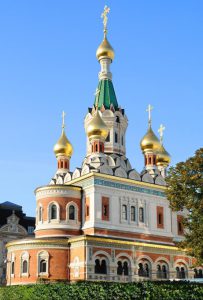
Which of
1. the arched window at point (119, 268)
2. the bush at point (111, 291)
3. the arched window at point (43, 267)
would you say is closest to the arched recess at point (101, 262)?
the arched window at point (119, 268)

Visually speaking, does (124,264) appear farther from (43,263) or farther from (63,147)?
(63,147)

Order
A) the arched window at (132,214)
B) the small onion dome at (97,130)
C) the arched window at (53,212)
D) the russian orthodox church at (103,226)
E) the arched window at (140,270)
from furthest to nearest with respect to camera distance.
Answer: the small onion dome at (97,130) → the arched window at (132,214) → the arched window at (53,212) → the arched window at (140,270) → the russian orthodox church at (103,226)

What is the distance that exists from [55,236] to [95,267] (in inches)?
164

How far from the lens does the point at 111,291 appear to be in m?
20.9

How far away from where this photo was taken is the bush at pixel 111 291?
1761 centimetres

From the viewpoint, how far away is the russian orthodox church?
1359 inches

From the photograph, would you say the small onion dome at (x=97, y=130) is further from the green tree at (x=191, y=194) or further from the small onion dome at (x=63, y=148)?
the green tree at (x=191, y=194)

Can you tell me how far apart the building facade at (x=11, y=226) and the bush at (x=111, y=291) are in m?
22.1

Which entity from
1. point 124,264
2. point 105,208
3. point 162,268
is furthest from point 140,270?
point 105,208

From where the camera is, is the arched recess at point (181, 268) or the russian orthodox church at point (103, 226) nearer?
the russian orthodox church at point (103, 226)

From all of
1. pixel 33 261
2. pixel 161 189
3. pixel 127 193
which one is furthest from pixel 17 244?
pixel 161 189

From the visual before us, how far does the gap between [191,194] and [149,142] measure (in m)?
16.9

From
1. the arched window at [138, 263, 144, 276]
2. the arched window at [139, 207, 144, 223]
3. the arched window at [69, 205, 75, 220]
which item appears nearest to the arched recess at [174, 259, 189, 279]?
the arched window at [138, 263, 144, 276]

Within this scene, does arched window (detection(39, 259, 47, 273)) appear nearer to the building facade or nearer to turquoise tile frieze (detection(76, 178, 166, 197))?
turquoise tile frieze (detection(76, 178, 166, 197))
